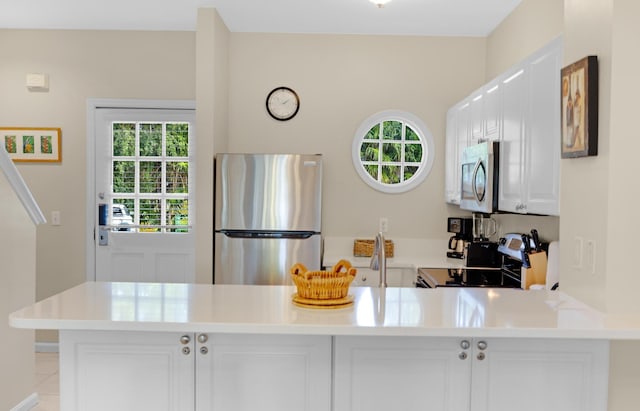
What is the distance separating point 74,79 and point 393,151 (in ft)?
8.86

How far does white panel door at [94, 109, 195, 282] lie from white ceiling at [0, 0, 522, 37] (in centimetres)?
77

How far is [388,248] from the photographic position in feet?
15.5

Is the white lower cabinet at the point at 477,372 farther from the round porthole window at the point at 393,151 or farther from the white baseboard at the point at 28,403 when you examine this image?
the round porthole window at the point at 393,151

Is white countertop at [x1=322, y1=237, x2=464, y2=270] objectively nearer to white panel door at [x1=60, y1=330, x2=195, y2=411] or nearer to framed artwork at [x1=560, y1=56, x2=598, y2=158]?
framed artwork at [x1=560, y1=56, x2=598, y2=158]

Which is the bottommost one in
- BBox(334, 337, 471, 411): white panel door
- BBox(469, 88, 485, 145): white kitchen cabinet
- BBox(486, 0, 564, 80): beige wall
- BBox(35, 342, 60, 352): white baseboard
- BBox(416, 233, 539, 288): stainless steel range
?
BBox(35, 342, 60, 352): white baseboard

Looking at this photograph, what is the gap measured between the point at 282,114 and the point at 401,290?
2690 mm

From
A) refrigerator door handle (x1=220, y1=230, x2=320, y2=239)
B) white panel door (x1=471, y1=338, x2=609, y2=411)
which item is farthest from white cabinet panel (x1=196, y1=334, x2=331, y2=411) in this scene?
refrigerator door handle (x1=220, y1=230, x2=320, y2=239)

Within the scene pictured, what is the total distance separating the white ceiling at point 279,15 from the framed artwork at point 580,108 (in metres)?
1.89

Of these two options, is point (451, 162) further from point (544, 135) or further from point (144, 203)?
point (144, 203)

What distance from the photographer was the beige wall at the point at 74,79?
4773 millimetres

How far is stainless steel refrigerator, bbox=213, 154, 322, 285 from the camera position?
4211 mm

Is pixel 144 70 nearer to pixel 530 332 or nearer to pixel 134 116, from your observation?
pixel 134 116

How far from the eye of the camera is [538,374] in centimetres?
193

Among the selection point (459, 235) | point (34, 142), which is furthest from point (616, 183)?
point (34, 142)
